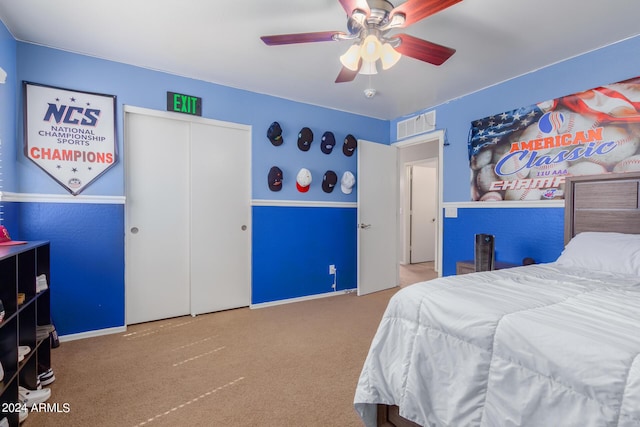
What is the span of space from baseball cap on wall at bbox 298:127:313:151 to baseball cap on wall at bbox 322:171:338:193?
0.44 meters

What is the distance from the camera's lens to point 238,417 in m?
1.63

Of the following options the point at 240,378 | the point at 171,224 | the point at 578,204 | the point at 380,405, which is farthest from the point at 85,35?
the point at 578,204

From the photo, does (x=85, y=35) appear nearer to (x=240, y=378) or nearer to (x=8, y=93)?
(x=8, y=93)

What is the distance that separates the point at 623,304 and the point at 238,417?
71.0 inches

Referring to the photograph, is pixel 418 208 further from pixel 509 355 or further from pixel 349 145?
pixel 509 355

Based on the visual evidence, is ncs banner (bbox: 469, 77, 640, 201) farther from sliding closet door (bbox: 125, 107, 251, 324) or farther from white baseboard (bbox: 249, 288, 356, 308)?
sliding closet door (bbox: 125, 107, 251, 324)

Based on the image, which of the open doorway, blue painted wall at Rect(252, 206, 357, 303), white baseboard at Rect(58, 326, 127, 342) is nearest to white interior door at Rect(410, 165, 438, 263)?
the open doorway

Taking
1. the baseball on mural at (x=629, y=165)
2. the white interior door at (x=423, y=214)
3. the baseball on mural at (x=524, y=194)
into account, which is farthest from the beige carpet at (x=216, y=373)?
the white interior door at (x=423, y=214)

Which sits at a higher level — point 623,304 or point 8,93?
point 8,93

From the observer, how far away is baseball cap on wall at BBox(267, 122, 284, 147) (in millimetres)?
3410

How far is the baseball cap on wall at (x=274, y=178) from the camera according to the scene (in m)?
3.44

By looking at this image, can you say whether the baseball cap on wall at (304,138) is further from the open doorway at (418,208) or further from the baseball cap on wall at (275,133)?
the open doorway at (418,208)

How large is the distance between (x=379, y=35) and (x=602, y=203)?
7.07 ft

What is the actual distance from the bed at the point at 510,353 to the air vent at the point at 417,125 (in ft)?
7.98
